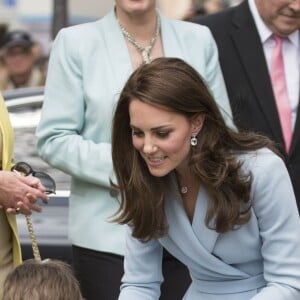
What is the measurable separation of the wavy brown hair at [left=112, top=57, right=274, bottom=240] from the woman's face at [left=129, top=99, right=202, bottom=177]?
26 mm

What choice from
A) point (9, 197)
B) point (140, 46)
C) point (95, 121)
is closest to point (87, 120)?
point (95, 121)

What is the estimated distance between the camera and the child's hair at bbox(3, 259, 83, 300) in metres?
3.85

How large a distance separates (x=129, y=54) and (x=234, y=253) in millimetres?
1228

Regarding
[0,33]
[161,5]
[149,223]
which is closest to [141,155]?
[149,223]

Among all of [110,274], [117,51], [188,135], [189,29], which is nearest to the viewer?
[188,135]

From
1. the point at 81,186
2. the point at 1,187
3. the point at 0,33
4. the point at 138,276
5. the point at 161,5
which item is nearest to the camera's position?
the point at 138,276

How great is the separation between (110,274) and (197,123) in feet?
3.64

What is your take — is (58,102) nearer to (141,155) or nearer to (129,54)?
(129,54)

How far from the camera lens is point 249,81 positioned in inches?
219

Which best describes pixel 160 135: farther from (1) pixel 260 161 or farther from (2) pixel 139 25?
(2) pixel 139 25

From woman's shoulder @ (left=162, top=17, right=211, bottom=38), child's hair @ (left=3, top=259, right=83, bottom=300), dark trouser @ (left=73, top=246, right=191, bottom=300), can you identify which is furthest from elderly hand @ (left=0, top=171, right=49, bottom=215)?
woman's shoulder @ (left=162, top=17, right=211, bottom=38)

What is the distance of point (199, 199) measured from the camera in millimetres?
4125

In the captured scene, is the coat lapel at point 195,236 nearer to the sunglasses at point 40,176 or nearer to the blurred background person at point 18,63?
the sunglasses at point 40,176

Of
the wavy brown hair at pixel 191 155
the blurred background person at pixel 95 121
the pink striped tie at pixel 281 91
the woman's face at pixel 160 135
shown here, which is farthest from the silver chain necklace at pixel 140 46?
the woman's face at pixel 160 135
